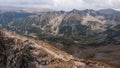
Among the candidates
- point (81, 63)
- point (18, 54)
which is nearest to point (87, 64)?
point (81, 63)

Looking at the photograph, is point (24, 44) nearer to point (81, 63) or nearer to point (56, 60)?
point (56, 60)

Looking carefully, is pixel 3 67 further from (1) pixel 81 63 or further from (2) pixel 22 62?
(1) pixel 81 63

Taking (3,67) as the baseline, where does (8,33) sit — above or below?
above

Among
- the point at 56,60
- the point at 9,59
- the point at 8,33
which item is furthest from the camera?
the point at 8,33

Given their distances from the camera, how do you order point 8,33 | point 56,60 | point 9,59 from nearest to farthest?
point 56,60
point 9,59
point 8,33

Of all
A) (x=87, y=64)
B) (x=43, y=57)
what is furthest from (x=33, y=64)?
(x=87, y=64)

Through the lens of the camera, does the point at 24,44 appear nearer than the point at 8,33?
Yes
